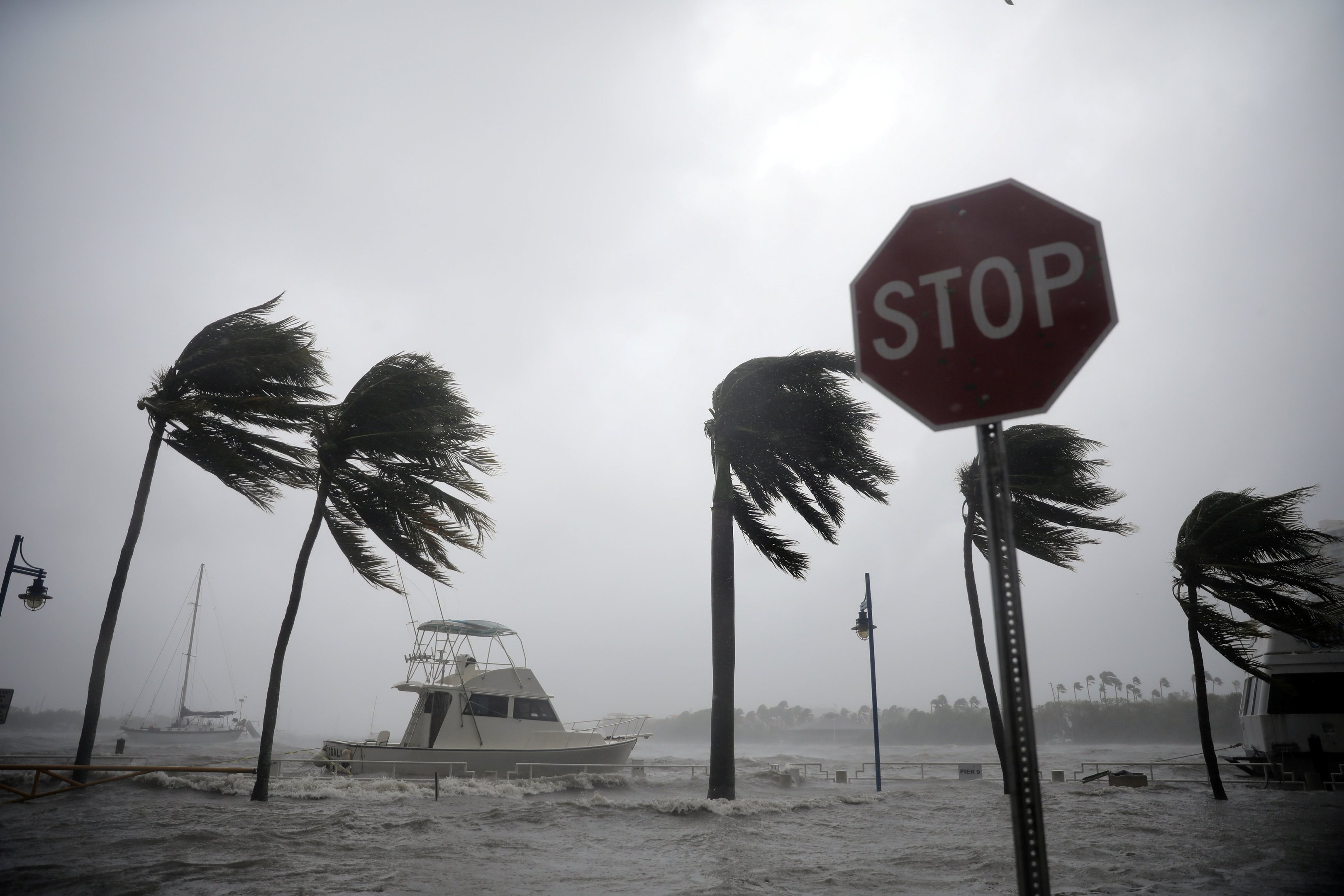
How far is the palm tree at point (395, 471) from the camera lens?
14.2 meters

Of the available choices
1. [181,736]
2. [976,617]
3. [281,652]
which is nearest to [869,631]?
[976,617]

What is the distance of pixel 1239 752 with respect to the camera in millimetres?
47688

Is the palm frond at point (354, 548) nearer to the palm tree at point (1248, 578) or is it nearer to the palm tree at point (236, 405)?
the palm tree at point (236, 405)

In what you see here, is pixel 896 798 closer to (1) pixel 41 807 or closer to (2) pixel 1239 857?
(2) pixel 1239 857

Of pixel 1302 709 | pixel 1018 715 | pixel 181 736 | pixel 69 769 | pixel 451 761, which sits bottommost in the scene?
pixel 181 736

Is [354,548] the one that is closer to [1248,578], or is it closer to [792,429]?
[792,429]

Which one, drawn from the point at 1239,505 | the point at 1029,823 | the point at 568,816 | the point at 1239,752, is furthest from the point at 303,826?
the point at 1239,752

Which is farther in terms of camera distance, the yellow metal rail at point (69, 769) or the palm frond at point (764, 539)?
the palm frond at point (764, 539)

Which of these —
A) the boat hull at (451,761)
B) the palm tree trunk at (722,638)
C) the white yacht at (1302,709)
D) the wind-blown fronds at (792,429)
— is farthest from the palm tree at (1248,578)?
the boat hull at (451,761)

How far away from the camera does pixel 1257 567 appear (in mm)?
15734

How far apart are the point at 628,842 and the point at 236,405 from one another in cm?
1118

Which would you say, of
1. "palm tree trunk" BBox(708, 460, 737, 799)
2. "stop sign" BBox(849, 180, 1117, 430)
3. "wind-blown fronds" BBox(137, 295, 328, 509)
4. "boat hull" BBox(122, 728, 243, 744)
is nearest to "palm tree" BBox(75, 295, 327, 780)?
"wind-blown fronds" BBox(137, 295, 328, 509)

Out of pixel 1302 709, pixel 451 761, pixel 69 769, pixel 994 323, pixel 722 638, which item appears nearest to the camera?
pixel 994 323

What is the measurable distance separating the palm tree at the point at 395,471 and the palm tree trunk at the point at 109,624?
9.47ft
